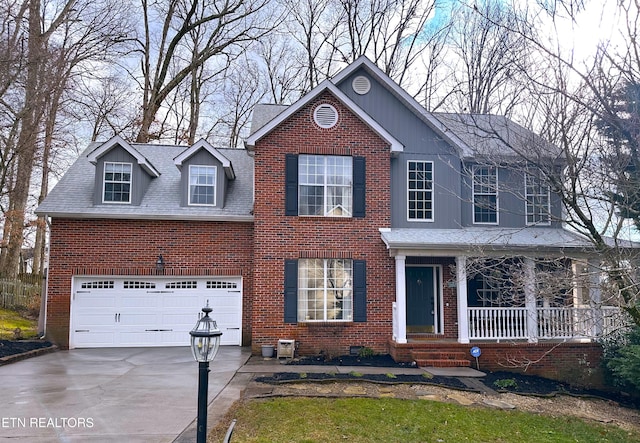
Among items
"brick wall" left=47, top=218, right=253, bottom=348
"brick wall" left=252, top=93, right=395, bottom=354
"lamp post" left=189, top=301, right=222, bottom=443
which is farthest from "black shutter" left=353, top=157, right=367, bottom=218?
"lamp post" left=189, top=301, right=222, bottom=443

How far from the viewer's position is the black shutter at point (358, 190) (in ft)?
42.0

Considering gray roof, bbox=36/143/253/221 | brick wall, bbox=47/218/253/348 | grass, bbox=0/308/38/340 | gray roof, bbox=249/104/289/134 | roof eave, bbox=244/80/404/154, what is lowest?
grass, bbox=0/308/38/340

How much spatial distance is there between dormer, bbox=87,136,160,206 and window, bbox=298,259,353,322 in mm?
5606

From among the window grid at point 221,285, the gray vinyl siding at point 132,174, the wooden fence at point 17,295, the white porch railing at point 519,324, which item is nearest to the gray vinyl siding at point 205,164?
the gray vinyl siding at point 132,174

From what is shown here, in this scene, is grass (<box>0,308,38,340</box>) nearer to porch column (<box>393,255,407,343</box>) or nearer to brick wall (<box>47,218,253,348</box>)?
brick wall (<box>47,218,253,348</box>)

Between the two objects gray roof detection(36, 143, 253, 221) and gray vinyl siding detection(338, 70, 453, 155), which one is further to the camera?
gray vinyl siding detection(338, 70, 453, 155)

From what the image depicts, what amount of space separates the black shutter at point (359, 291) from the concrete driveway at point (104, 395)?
10.5ft

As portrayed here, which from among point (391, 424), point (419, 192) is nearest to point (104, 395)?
point (391, 424)

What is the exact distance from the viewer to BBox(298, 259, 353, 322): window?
40.8 ft

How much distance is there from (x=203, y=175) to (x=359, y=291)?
5972 mm

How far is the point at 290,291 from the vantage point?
485 inches

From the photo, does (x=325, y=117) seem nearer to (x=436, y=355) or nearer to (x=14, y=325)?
(x=436, y=355)

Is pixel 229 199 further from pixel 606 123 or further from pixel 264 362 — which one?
pixel 606 123

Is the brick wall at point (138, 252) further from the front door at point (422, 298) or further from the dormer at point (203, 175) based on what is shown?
the front door at point (422, 298)
